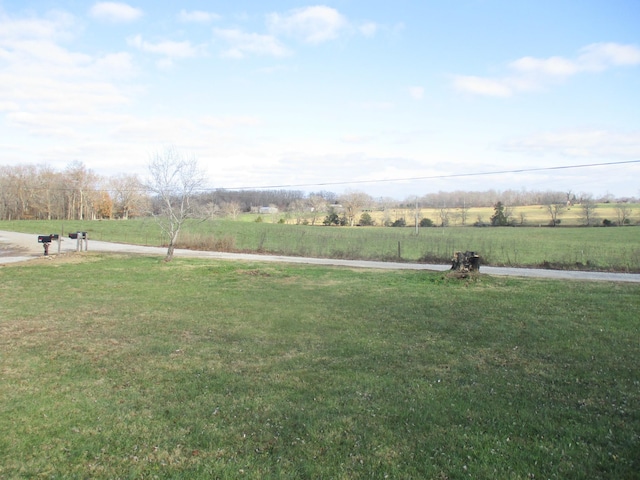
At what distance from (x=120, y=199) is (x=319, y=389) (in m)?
71.9

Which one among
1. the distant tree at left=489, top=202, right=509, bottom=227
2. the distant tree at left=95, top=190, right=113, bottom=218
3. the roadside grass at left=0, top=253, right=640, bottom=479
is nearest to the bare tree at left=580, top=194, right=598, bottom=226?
the distant tree at left=489, top=202, right=509, bottom=227

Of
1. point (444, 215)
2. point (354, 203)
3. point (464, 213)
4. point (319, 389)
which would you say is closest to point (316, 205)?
point (354, 203)

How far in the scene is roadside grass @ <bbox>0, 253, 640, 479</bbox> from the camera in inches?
139

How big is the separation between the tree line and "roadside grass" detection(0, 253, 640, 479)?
56.9 metres

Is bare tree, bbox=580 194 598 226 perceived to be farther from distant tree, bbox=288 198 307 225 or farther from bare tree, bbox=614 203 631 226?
distant tree, bbox=288 198 307 225

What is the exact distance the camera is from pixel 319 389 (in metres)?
5.09

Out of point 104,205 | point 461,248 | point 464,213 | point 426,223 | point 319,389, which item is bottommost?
point 319,389

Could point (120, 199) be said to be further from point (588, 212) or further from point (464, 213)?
point (588, 212)

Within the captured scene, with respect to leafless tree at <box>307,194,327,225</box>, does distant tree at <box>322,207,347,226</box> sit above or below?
below

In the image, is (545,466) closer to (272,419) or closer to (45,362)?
(272,419)

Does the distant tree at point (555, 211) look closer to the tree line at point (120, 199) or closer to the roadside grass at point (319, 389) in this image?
the tree line at point (120, 199)

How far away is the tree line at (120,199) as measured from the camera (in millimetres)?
69812

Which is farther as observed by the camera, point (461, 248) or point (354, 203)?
point (354, 203)

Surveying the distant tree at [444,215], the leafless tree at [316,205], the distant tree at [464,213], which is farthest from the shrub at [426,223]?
the leafless tree at [316,205]
